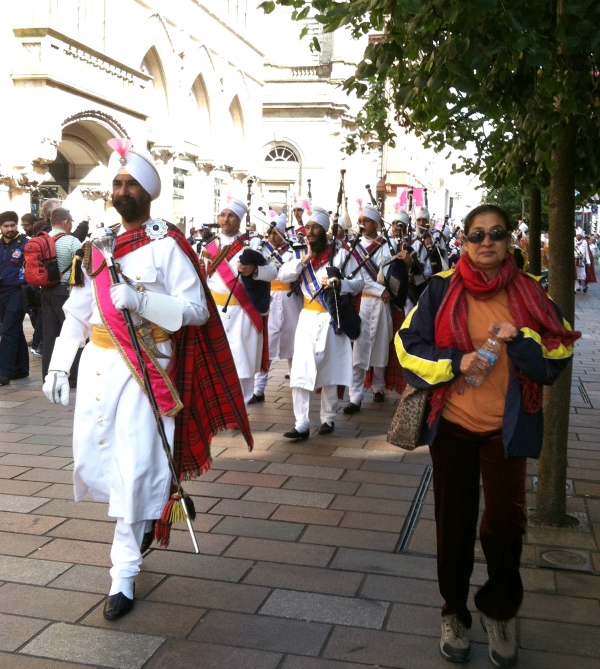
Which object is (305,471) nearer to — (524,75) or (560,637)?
(560,637)

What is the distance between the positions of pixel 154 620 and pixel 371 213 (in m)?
6.42

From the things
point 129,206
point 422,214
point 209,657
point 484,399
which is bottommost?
point 209,657

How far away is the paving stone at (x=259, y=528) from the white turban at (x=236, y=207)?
3.80 m

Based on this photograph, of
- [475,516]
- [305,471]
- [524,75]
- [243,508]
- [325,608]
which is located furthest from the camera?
A: [305,471]

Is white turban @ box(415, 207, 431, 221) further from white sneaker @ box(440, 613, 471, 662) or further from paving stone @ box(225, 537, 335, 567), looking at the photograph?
white sneaker @ box(440, 613, 471, 662)

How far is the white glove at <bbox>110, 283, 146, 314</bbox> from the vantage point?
3.93m

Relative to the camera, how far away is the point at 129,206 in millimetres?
4230

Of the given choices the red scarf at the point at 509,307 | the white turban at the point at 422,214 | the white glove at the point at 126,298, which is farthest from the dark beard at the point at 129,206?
the white turban at the point at 422,214

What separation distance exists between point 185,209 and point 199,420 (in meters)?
26.0

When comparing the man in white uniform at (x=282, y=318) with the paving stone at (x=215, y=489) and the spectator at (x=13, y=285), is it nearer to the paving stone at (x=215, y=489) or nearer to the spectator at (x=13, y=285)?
the spectator at (x=13, y=285)

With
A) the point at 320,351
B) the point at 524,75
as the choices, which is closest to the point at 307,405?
the point at 320,351

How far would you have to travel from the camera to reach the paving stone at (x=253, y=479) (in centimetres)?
610

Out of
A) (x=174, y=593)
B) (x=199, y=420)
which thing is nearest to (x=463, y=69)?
(x=199, y=420)

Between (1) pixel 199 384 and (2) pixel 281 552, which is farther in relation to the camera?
(2) pixel 281 552
